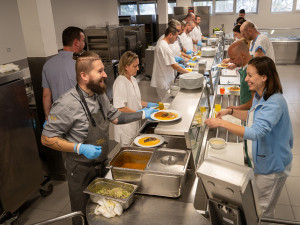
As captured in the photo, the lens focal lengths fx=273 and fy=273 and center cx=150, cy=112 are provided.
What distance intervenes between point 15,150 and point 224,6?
46.5 feet

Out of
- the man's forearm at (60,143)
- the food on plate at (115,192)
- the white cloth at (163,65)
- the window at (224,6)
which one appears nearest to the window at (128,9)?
the window at (224,6)

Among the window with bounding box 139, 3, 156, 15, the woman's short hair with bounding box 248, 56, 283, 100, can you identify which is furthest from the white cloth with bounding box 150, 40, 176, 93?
the window with bounding box 139, 3, 156, 15

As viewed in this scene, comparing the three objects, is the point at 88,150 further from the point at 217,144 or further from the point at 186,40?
the point at 186,40

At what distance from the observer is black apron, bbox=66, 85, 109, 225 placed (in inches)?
86.1

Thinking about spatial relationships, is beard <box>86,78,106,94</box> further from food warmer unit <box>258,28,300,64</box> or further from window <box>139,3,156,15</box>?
window <box>139,3,156,15</box>

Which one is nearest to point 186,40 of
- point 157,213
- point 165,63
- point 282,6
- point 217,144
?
point 165,63

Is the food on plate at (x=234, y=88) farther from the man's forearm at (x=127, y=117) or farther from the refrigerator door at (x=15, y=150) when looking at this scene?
the refrigerator door at (x=15, y=150)

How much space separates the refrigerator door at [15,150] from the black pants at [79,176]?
1.14 metres

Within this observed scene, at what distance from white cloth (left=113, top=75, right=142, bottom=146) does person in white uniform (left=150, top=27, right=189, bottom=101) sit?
1284mm

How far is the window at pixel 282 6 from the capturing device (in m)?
13.6

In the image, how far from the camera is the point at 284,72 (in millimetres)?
9359

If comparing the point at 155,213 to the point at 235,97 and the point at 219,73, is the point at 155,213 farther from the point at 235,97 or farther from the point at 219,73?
the point at 219,73

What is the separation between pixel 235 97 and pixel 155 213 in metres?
2.68

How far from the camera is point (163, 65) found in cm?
479
